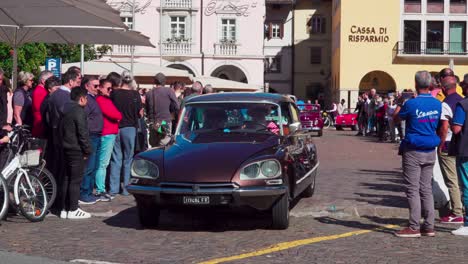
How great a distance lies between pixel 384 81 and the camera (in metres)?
66.1

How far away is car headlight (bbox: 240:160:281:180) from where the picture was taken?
10.1 meters

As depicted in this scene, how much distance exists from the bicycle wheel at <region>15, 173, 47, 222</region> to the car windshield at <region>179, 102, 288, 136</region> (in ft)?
6.49

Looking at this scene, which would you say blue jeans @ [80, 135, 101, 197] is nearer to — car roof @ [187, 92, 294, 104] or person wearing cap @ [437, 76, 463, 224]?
car roof @ [187, 92, 294, 104]

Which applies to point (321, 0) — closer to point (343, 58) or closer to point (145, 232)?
point (343, 58)

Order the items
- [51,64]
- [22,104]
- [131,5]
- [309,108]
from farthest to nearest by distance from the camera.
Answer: [131,5], [309,108], [51,64], [22,104]

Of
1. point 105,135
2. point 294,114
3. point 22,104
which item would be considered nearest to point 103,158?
point 105,135

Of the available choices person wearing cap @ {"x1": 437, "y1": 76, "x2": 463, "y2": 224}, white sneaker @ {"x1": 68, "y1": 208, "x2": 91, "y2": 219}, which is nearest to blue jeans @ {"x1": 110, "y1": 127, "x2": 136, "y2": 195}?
white sneaker @ {"x1": 68, "y1": 208, "x2": 91, "y2": 219}

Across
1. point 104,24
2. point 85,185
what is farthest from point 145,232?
point 104,24

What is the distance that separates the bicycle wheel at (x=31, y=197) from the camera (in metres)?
11.1

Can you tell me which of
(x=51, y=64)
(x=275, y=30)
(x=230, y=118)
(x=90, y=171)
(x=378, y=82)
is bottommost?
(x=90, y=171)

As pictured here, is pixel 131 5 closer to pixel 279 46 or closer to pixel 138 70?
pixel 279 46

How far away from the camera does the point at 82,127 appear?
11578 millimetres

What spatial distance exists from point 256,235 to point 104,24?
5761mm

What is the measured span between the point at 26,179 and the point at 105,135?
2.19 m
